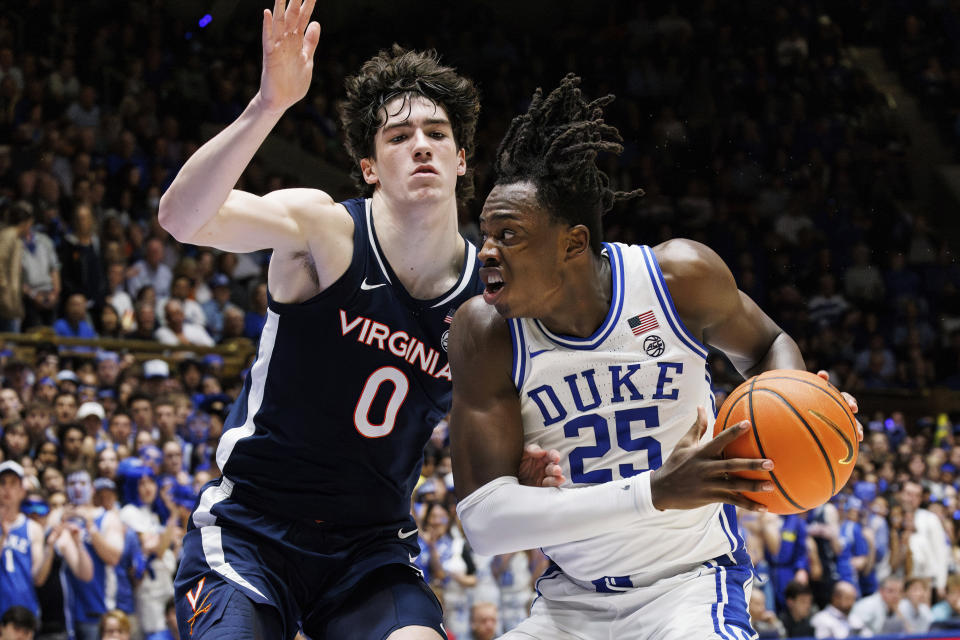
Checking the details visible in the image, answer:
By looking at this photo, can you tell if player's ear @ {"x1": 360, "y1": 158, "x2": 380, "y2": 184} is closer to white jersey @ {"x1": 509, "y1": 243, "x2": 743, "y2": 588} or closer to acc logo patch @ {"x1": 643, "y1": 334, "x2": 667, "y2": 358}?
white jersey @ {"x1": 509, "y1": 243, "x2": 743, "y2": 588}

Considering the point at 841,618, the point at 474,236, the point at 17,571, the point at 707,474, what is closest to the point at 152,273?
the point at 474,236

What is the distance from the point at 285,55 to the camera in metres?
3.01

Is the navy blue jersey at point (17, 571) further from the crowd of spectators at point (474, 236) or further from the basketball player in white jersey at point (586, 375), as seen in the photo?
the basketball player in white jersey at point (586, 375)

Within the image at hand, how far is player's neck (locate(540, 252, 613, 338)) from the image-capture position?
3.26 m

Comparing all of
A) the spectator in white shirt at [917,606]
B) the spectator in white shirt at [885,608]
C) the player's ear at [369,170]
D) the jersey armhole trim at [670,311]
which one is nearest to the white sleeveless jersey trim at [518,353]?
the jersey armhole trim at [670,311]

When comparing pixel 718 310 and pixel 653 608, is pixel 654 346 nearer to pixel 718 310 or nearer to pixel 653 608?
pixel 718 310

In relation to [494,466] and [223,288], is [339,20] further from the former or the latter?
[494,466]

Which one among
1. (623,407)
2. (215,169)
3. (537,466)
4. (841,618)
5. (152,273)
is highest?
(152,273)

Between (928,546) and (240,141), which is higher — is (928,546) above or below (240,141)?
below

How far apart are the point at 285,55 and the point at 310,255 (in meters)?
0.64

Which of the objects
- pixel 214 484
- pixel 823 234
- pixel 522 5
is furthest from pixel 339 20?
pixel 214 484

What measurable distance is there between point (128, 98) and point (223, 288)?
264 cm

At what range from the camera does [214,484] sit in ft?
11.7

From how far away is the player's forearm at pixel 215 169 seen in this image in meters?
2.95
